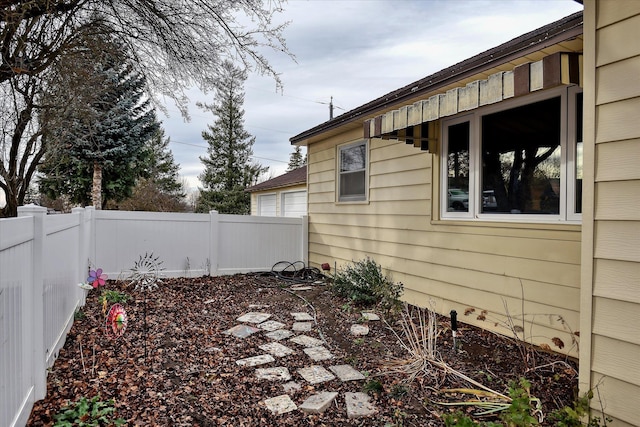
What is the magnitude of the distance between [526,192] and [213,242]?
5482 mm

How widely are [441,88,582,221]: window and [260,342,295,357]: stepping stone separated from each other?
2.47 meters

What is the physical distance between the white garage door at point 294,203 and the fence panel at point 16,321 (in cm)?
1010

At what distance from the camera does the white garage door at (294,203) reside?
12.5m

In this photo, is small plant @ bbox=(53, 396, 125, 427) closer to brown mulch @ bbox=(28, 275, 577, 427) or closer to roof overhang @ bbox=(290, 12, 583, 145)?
brown mulch @ bbox=(28, 275, 577, 427)

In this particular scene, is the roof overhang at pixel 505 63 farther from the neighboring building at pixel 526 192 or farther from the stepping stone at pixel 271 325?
the stepping stone at pixel 271 325

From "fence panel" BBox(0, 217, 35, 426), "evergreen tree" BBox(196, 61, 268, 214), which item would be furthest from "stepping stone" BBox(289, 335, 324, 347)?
"evergreen tree" BBox(196, 61, 268, 214)

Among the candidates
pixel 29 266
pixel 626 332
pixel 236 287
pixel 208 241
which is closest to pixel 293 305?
pixel 236 287

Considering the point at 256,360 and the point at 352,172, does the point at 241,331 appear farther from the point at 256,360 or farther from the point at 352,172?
the point at 352,172

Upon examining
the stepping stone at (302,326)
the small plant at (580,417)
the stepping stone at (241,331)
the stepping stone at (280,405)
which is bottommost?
the stepping stone at (280,405)

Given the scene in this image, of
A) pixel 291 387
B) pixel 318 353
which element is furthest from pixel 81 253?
pixel 291 387

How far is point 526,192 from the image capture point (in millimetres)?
3848

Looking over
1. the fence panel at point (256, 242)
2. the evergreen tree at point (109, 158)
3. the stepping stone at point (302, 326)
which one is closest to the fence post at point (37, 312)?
the stepping stone at point (302, 326)

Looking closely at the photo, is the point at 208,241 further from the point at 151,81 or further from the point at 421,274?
the point at 421,274

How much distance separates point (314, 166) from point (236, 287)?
304cm
